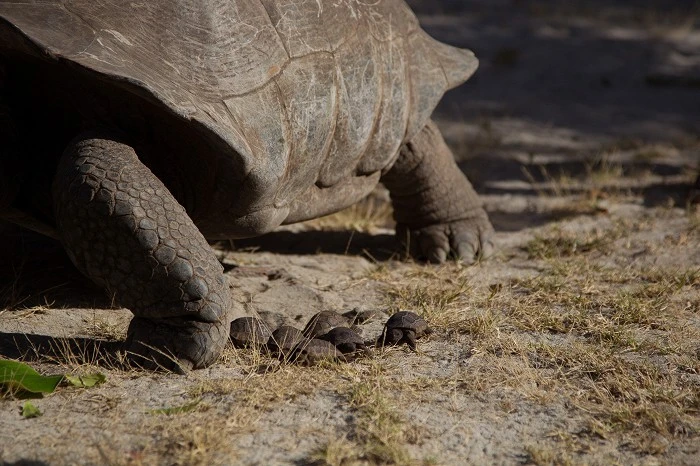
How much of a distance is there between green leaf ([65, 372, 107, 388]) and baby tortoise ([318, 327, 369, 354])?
80cm

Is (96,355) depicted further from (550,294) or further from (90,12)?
(550,294)

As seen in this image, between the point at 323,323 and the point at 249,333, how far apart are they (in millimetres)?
328

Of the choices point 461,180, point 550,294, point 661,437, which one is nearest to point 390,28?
point 461,180

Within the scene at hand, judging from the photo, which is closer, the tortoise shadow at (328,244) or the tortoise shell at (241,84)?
the tortoise shell at (241,84)

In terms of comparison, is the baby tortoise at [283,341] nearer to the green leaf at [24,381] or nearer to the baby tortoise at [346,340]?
the baby tortoise at [346,340]

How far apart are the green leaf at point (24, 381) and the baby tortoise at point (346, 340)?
0.94m

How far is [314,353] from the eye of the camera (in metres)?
3.31

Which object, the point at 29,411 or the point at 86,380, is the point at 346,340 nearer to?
the point at 86,380

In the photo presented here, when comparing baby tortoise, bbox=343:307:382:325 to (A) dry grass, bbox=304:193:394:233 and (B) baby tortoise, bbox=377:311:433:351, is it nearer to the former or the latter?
(B) baby tortoise, bbox=377:311:433:351

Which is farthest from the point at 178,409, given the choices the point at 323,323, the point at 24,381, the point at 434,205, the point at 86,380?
the point at 434,205

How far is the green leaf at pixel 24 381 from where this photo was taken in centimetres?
300

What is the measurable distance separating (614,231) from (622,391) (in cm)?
224

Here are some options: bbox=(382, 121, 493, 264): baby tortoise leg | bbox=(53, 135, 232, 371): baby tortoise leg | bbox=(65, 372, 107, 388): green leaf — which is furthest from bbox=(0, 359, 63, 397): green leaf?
bbox=(382, 121, 493, 264): baby tortoise leg

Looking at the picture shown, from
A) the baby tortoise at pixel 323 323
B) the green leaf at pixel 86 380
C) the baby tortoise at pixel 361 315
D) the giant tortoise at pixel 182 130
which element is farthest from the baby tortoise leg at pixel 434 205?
the green leaf at pixel 86 380
